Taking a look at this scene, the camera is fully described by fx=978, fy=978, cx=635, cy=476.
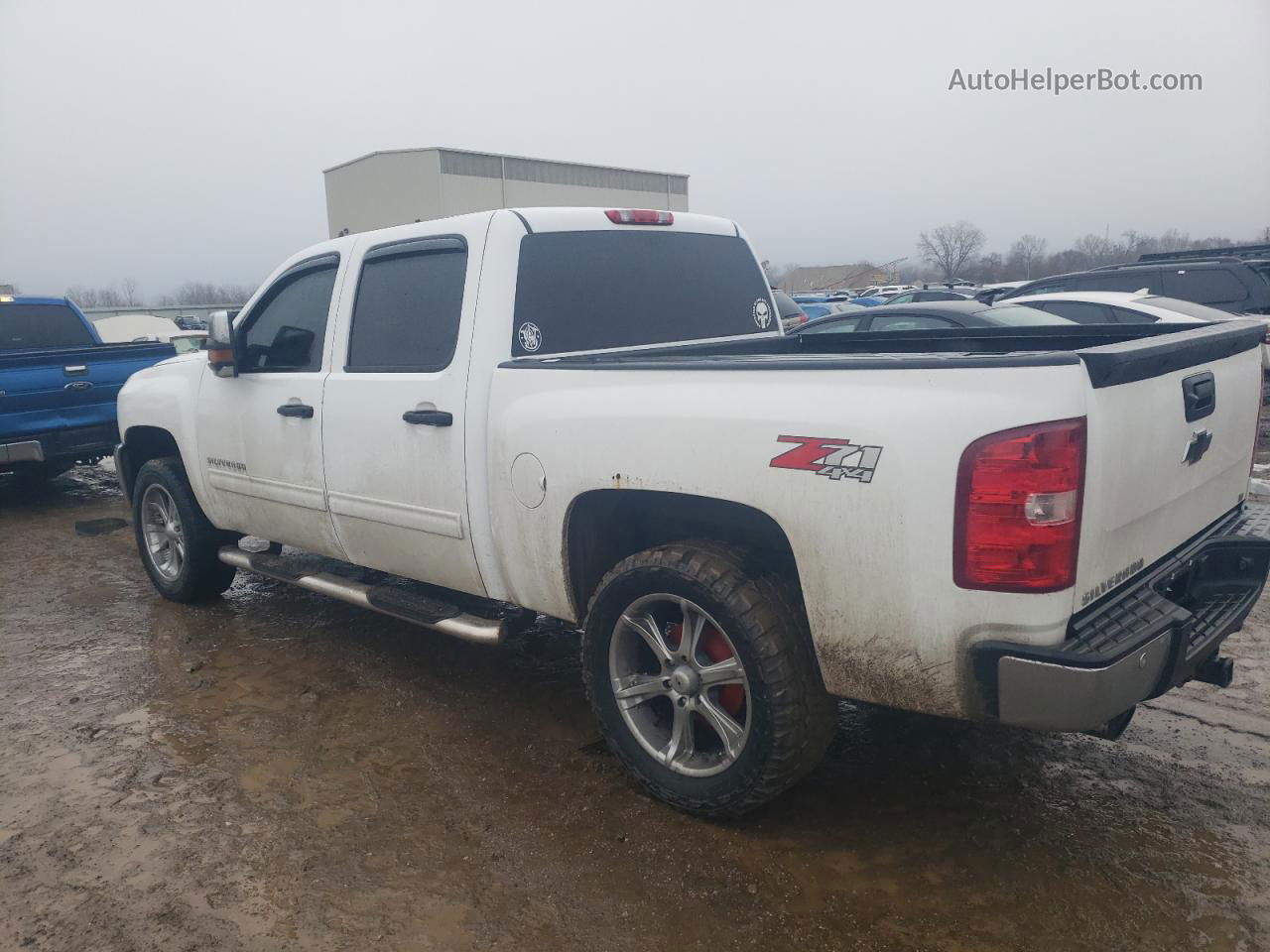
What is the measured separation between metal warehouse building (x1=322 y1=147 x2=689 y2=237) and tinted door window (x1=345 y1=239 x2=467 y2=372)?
19.7 metres

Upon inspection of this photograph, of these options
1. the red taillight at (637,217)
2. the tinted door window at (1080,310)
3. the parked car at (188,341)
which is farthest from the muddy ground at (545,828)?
the parked car at (188,341)

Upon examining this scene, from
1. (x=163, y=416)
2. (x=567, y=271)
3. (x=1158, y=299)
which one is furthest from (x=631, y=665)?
(x=1158, y=299)

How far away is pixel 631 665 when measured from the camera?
3412 mm

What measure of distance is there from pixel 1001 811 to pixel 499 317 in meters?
2.50

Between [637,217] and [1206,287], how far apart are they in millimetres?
8984

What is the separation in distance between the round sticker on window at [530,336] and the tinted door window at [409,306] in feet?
0.89

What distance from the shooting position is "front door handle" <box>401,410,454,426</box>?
12.4ft

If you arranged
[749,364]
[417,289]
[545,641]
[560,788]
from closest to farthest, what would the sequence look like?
[749,364]
[560,788]
[417,289]
[545,641]

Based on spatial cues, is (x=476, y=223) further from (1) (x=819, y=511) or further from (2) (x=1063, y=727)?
(2) (x=1063, y=727)

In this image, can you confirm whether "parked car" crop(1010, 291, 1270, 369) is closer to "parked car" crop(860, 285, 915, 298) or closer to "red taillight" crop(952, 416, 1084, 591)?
"red taillight" crop(952, 416, 1084, 591)

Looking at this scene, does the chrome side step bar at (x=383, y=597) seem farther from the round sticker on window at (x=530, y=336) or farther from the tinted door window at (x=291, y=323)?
the round sticker on window at (x=530, y=336)

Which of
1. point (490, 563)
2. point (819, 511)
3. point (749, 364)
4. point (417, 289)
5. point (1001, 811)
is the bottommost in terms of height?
point (1001, 811)

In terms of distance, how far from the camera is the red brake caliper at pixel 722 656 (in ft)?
10.6

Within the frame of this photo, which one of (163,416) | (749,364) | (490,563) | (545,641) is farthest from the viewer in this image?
(163,416)
